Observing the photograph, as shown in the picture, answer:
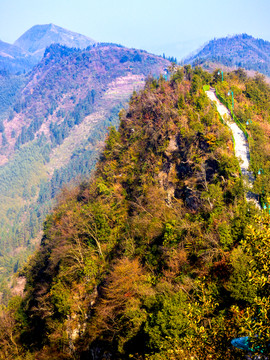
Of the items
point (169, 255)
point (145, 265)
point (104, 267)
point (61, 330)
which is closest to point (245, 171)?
point (169, 255)

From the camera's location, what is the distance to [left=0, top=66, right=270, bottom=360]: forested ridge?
53.2 feet

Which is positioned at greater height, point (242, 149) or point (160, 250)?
point (242, 149)

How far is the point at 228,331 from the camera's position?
9.77 m

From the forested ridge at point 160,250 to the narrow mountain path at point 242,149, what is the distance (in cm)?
101

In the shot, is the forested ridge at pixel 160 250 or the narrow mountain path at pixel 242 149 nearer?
the forested ridge at pixel 160 250

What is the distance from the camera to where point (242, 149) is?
106 feet

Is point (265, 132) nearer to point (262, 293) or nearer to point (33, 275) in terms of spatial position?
point (262, 293)

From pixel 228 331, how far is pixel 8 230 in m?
202

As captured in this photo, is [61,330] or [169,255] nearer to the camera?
[169,255]

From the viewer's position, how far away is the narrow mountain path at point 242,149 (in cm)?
2711

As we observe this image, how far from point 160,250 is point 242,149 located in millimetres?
15083

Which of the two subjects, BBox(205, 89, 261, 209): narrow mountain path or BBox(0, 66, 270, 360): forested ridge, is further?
BBox(205, 89, 261, 209): narrow mountain path

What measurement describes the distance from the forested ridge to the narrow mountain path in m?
1.01

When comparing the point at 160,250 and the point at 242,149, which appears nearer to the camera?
the point at 160,250
